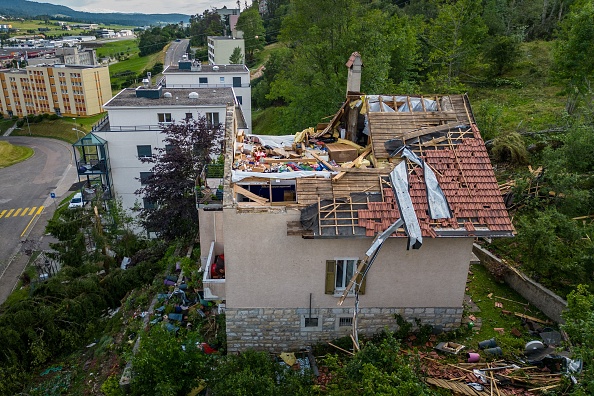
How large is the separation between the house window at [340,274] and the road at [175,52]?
106838 mm

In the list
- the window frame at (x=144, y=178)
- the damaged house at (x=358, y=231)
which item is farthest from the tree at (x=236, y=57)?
the damaged house at (x=358, y=231)

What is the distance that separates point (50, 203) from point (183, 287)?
39371 millimetres

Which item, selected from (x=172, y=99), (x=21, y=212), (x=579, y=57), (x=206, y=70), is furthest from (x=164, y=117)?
(x=579, y=57)

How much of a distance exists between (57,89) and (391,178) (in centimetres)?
8585

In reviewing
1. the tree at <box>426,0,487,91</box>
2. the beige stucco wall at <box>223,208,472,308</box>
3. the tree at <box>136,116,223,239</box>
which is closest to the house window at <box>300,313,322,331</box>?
the beige stucco wall at <box>223,208,472,308</box>

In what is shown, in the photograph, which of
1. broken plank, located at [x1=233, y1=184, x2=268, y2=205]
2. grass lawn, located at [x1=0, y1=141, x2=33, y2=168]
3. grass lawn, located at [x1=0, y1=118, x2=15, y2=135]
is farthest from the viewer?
grass lawn, located at [x1=0, y1=118, x2=15, y2=135]

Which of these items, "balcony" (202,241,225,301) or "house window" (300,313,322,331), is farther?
"balcony" (202,241,225,301)

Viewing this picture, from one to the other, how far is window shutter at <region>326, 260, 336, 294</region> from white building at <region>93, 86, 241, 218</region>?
23.5 metres

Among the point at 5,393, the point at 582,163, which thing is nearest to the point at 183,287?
the point at 5,393

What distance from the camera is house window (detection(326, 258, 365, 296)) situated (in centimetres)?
1314

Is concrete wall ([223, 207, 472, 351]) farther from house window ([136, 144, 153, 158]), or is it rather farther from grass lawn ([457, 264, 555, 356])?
house window ([136, 144, 153, 158])

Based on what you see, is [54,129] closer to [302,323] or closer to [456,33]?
[456,33]

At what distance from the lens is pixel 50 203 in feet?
162

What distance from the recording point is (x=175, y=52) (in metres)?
122
